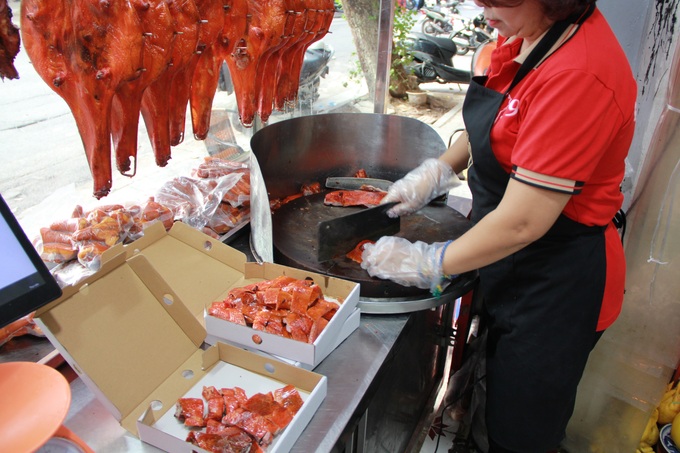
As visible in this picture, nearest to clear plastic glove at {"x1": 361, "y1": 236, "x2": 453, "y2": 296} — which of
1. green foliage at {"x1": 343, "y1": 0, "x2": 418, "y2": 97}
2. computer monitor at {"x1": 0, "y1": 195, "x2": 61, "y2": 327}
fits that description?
computer monitor at {"x1": 0, "y1": 195, "x2": 61, "y2": 327}

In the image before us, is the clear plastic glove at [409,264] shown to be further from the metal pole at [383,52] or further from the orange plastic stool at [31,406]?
the metal pole at [383,52]

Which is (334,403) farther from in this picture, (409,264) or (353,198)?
(353,198)

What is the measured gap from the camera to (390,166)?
8.98 ft

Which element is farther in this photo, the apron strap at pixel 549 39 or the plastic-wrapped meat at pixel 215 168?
the plastic-wrapped meat at pixel 215 168

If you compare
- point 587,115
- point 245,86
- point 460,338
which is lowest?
point 460,338

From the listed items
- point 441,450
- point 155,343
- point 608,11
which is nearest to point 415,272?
point 155,343

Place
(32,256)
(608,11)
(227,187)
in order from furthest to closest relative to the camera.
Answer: (608,11)
(227,187)
(32,256)

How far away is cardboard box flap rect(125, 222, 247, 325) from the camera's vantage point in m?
1.74

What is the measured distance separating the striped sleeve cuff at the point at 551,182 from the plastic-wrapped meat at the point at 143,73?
1.13 metres

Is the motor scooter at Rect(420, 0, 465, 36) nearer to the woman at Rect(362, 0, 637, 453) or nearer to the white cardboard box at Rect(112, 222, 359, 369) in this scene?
the woman at Rect(362, 0, 637, 453)

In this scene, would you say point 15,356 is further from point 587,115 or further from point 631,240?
point 631,240

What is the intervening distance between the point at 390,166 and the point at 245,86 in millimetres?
1049

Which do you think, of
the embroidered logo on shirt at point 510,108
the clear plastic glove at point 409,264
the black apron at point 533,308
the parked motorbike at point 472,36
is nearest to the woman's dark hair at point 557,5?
the black apron at point 533,308

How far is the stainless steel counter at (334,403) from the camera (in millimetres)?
1282
